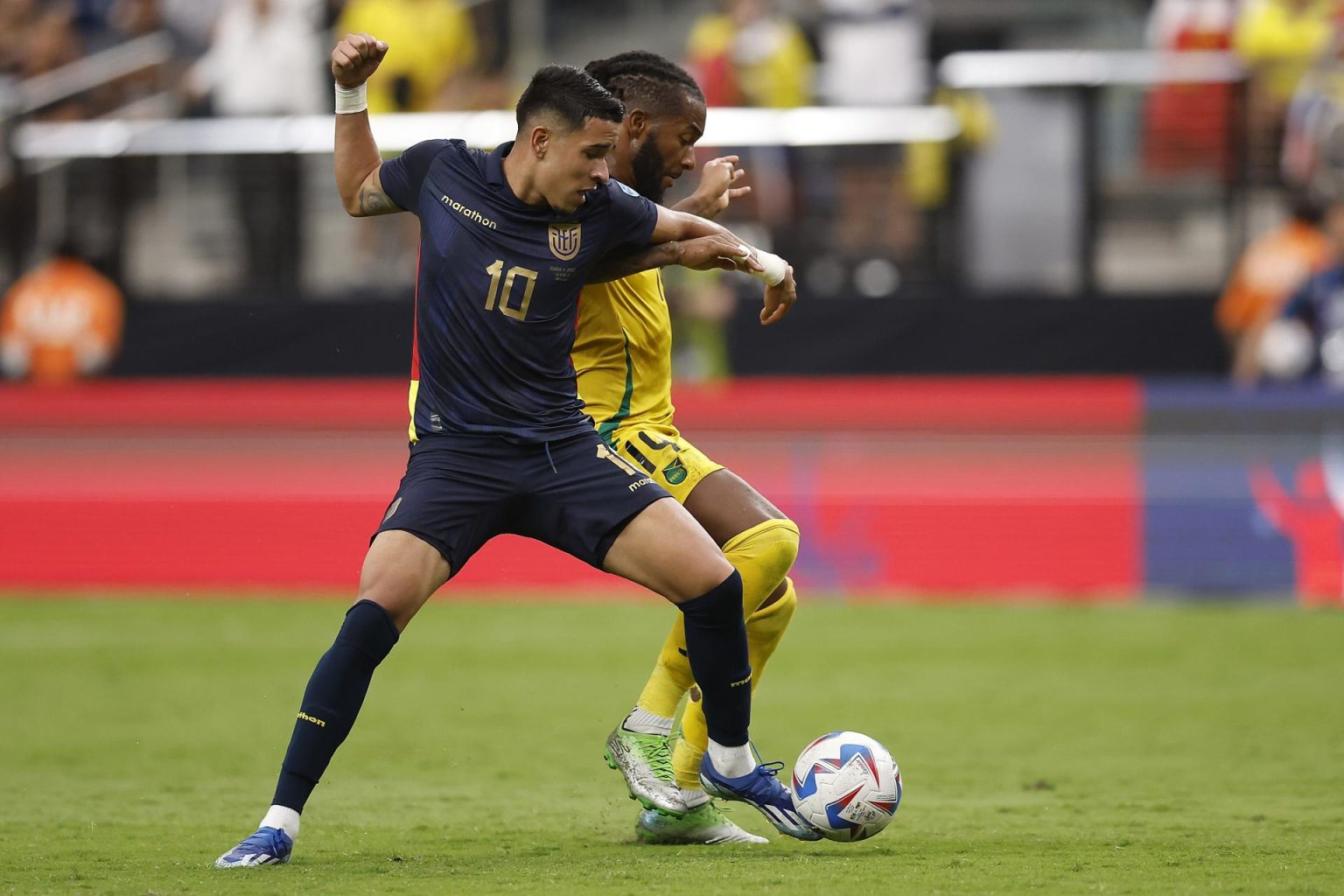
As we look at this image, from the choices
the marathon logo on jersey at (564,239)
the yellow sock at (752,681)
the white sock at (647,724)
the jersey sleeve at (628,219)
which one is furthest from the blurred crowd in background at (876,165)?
the marathon logo on jersey at (564,239)

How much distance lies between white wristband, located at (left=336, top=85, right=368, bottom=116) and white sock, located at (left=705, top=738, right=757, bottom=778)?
7.42ft

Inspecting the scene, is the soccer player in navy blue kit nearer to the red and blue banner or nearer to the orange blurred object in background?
the red and blue banner

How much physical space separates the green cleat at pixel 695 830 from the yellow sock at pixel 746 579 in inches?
13.3

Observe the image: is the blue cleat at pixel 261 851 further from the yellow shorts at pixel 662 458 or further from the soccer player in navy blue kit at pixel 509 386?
the yellow shorts at pixel 662 458

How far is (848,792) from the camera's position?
18.7 ft

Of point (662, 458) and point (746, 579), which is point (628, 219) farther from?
point (746, 579)

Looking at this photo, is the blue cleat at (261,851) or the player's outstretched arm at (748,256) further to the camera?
the player's outstretched arm at (748,256)

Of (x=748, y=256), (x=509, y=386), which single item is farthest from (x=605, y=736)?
(x=748, y=256)

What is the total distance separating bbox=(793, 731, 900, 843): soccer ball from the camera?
570 centimetres

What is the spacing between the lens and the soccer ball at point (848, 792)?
570 centimetres

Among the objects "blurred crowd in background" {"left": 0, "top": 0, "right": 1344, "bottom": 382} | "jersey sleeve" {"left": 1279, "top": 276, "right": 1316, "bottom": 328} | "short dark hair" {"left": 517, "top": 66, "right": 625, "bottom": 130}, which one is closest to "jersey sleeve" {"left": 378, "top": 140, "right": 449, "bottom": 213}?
"short dark hair" {"left": 517, "top": 66, "right": 625, "bottom": 130}

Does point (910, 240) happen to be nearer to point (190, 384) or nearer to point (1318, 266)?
point (1318, 266)

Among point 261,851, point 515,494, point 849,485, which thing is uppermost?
point 515,494

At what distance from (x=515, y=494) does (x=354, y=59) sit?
4.52 ft
